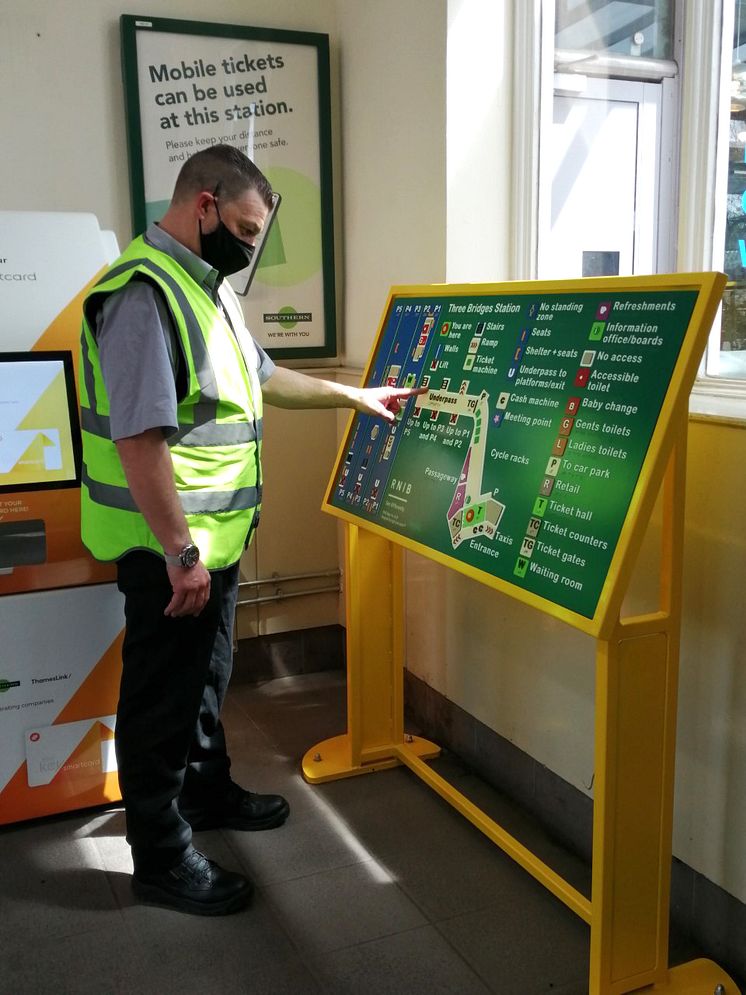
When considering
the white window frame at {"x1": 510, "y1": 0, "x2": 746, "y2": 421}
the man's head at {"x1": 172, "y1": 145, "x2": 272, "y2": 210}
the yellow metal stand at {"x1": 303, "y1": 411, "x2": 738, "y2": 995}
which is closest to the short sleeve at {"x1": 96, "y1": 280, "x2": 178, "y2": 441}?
the man's head at {"x1": 172, "y1": 145, "x2": 272, "y2": 210}

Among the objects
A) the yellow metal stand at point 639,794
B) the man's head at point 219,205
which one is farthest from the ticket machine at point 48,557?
the yellow metal stand at point 639,794

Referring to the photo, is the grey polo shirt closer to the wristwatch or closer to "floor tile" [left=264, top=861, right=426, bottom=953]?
the wristwatch

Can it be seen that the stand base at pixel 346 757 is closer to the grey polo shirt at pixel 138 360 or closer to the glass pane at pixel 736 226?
the grey polo shirt at pixel 138 360

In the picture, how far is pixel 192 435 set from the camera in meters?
2.17

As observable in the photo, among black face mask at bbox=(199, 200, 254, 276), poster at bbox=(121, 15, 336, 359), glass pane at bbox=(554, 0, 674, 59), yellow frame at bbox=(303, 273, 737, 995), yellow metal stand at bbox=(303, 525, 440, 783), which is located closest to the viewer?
yellow frame at bbox=(303, 273, 737, 995)

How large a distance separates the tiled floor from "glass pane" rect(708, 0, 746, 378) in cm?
130

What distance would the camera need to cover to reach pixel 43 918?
7.52 feet

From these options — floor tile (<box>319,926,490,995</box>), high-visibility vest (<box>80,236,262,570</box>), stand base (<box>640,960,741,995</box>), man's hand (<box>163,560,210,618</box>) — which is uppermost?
high-visibility vest (<box>80,236,262,570</box>)

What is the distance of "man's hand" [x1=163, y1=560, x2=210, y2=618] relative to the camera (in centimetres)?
213

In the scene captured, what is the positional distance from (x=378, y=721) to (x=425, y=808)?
0.34 m

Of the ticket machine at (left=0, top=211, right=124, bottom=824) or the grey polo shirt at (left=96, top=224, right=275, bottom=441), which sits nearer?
the grey polo shirt at (left=96, top=224, right=275, bottom=441)

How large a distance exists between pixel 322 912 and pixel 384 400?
4.08 ft

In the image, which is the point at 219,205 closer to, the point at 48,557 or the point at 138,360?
the point at 138,360

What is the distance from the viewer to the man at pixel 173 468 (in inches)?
80.7
